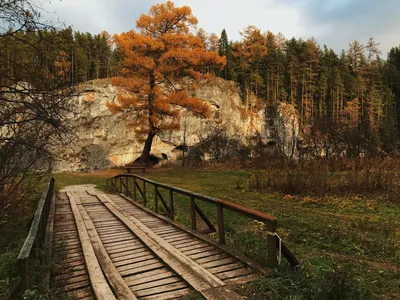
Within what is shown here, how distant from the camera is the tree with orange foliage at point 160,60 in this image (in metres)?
19.9

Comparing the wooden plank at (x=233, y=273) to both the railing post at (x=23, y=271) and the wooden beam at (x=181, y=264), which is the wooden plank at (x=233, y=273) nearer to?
the wooden beam at (x=181, y=264)

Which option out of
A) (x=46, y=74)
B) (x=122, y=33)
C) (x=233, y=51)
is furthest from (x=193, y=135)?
(x=46, y=74)

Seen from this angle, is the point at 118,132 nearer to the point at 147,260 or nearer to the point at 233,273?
the point at 147,260

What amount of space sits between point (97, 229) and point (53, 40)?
169 inches

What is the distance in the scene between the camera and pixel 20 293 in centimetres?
A: 304

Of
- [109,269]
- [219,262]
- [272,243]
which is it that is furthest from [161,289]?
[272,243]

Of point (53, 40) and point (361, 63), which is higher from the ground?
point (361, 63)

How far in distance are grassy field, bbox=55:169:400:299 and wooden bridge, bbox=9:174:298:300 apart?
38cm

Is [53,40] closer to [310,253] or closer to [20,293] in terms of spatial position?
[20,293]

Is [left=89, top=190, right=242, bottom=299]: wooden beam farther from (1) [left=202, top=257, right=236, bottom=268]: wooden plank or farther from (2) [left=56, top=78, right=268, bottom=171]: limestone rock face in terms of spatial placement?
(2) [left=56, top=78, right=268, bottom=171]: limestone rock face

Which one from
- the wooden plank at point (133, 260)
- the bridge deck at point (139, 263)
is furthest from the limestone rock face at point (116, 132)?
the wooden plank at point (133, 260)

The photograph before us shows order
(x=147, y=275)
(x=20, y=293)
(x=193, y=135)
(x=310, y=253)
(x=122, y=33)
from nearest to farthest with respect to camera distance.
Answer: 1. (x=20, y=293)
2. (x=147, y=275)
3. (x=310, y=253)
4. (x=122, y=33)
5. (x=193, y=135)

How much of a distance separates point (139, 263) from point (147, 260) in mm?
169

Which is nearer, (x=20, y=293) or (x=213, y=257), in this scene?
(x=20, y=293)
